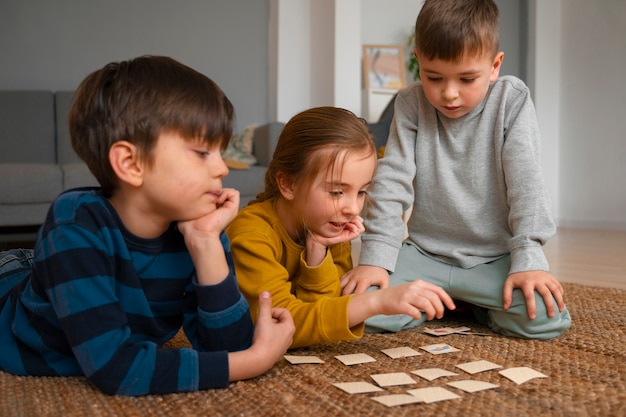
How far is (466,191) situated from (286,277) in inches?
22.3

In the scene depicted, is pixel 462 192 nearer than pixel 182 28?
Yes

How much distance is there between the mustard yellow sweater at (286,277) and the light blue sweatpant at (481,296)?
0.61 feet

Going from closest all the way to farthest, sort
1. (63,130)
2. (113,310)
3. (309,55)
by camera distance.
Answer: (113,310)
(63,130)
(309,55)

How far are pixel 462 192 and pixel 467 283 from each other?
0.73ft

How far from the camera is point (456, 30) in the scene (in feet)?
4.60

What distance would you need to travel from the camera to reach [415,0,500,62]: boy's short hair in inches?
55.2

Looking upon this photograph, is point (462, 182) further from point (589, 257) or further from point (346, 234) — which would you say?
point (589, 257)

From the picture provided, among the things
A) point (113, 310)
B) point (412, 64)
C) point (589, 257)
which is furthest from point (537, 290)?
point (412, 64)

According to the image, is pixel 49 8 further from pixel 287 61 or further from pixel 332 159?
pixel 332 159

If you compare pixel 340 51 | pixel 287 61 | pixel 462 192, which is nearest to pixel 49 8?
pixel 287 61

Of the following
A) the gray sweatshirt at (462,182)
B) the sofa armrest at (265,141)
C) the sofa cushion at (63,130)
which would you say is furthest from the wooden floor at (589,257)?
the sofa cushion at (63,130)

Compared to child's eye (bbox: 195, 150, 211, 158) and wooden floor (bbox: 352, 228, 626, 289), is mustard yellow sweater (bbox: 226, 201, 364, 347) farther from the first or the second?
wooden floor (bbox: 352, 228, 626, 289)

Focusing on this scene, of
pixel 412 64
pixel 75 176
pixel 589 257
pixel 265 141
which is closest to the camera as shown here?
pixel 589 257

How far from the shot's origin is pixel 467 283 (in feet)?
5.07
